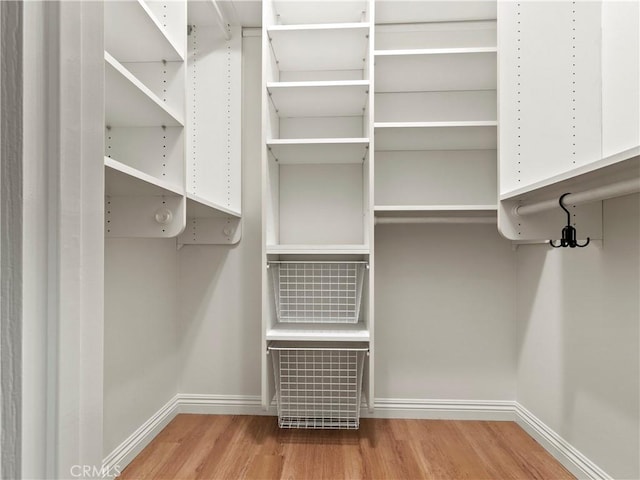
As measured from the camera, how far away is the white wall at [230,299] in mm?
2143

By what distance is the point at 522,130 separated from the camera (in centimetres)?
155

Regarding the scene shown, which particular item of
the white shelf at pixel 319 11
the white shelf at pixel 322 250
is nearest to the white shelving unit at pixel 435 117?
the white shelf at pixel 319 11

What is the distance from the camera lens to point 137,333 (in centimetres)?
173

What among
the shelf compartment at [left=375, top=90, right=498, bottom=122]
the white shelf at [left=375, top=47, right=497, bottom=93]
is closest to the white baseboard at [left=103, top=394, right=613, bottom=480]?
the shelf compartment at [left=375, top=90, right=498, bottom=122]

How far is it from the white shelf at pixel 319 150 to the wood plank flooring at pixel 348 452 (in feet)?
4.38

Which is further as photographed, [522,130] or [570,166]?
[522,130]

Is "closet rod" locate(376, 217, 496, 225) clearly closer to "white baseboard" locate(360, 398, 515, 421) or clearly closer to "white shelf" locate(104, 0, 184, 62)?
"white baseboard" locate(360, 398, 515, 421)

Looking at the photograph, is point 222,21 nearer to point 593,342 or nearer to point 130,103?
point 130,103

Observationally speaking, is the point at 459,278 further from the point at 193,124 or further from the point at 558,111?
the point at 193,124

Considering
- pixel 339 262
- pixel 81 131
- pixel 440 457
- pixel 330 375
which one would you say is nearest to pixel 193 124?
pixel 339 262

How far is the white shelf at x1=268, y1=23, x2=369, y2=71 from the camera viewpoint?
67.6 inches

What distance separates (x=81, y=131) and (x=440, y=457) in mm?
1784

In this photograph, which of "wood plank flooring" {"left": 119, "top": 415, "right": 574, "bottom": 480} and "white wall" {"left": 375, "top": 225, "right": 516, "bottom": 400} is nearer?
"wood plank flooring" {"left": 119, "top": 415, "right": 574, "bottom": 480}

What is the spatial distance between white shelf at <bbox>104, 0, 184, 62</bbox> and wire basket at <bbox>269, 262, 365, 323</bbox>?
103 cm
